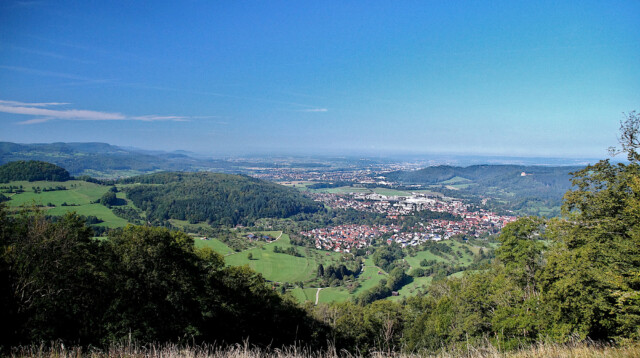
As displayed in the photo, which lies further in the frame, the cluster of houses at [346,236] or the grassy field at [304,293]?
the cluster of houses at [346,236]

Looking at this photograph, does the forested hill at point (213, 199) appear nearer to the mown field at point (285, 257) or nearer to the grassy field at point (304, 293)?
the mown field at point (285, 257)

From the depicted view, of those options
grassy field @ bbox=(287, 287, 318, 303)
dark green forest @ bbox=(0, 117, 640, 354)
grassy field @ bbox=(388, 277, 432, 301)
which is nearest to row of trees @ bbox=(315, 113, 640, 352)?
dark green forest @ bbox=(0, 117, 640, 354)

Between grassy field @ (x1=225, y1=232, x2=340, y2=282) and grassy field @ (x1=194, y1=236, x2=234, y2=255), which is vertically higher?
grassy field @ (x1=194, y1=236, x2=234, y2=255)

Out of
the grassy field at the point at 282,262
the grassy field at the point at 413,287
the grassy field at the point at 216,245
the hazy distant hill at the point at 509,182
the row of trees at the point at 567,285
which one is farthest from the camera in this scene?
the hazy distant hill at the point at 509,182

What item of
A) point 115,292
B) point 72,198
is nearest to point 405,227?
point 115,292

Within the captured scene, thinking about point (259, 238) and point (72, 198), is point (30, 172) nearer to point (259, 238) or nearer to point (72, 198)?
point (72, 198)

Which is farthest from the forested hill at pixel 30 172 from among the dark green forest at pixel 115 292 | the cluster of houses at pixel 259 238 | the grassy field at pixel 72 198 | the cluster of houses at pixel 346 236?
the dark green forest at pixel 115 292

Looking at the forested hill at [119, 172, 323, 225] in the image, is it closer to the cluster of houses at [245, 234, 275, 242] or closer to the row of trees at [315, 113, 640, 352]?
the cluster of houses at [245, 234, 275, 242]
